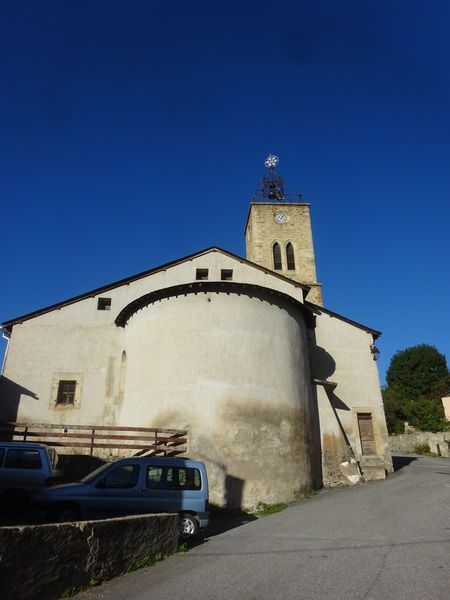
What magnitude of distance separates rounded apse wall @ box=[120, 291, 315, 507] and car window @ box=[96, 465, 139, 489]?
177 inches

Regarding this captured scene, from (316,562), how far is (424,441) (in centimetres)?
3495

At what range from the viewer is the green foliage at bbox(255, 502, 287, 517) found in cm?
1253

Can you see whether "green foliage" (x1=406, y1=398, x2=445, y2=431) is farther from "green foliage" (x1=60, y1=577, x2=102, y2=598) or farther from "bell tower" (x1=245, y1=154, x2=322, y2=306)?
"green foliage" (x1=60, y1=577, x2=102, y2=598)

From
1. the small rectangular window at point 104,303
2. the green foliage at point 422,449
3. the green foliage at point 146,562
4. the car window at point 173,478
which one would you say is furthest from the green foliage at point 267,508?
the green foliage at point 422,449

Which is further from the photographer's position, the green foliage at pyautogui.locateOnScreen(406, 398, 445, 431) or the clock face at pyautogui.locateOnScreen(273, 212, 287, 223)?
the green foliage at pyautogui.locateOnScreen(406, 398, 445, 431)

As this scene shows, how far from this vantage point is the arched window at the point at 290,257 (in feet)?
110

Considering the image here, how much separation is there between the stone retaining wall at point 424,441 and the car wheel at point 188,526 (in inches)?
1231

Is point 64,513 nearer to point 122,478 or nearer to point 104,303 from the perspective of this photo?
point 122,478

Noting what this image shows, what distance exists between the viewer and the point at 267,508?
13.0 m

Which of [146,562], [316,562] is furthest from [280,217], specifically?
Answer: [146,562]

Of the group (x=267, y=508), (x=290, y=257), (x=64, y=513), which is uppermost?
(x=290, y=257)

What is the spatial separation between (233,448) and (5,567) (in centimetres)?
948

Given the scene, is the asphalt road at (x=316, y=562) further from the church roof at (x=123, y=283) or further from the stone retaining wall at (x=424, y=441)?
the stone retaining wall at (x=424, y=441)

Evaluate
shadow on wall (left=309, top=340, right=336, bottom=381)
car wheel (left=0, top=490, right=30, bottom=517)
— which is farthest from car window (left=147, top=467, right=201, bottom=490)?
shadow on wall (left=309, top=340, right=336, bottom=381)
